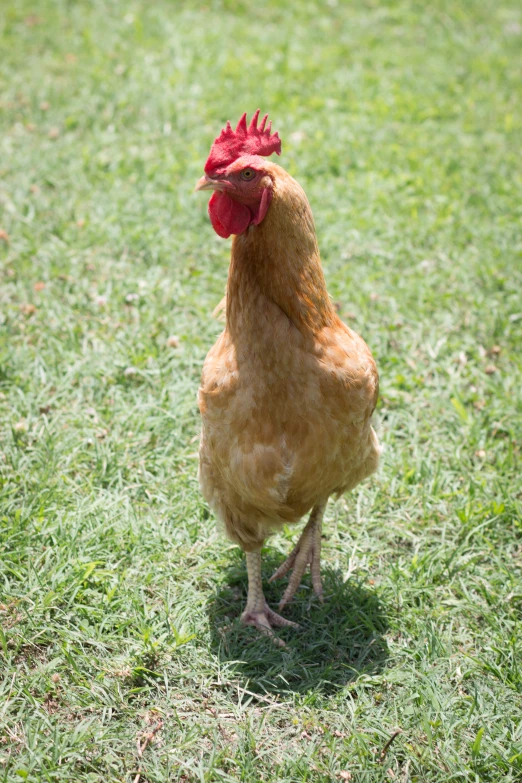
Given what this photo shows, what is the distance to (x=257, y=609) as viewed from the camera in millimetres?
3648

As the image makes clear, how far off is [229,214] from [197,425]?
6.32ft

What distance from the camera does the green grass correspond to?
123 inches

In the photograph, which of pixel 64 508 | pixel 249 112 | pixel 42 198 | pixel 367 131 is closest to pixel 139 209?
pixel 42 198

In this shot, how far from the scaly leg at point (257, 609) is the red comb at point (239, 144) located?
183cm

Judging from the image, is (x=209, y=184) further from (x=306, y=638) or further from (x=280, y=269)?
(x=306, y=638)

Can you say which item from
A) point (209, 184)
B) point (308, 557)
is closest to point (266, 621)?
point (308, 557)

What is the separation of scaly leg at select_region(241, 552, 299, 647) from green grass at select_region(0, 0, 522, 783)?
7 cm

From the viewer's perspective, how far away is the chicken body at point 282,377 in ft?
9.73

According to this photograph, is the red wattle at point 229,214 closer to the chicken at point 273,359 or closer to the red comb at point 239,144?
the chicken at point 273,359

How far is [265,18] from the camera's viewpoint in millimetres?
9375

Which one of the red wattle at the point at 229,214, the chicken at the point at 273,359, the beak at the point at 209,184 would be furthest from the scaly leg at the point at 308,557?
the beak at the point at 209,184

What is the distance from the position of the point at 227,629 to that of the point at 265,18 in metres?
8.23

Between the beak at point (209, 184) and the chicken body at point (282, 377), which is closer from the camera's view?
the beak at point (209, 184)

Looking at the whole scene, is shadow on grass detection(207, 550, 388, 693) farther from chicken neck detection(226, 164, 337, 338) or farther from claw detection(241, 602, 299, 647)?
chicken neck detection(226, 164, 337, 338)
